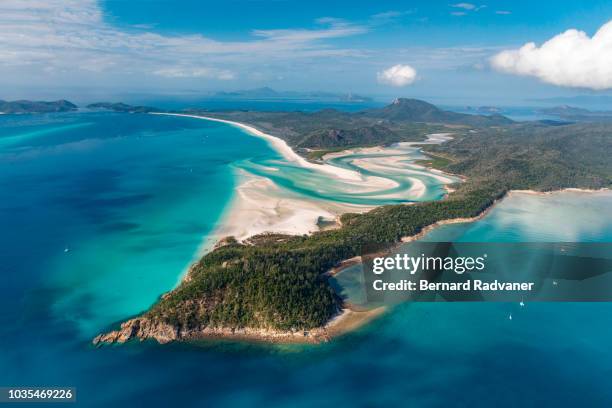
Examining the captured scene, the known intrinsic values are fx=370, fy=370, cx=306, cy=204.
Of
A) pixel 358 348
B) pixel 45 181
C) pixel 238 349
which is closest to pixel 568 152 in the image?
pixel 358 348

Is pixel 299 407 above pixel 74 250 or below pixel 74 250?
below

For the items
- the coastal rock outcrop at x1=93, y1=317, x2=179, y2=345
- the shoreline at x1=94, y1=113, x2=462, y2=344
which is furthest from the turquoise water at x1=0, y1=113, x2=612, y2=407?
the shoreline at x1=94, y1=113, x2=462, y2=344

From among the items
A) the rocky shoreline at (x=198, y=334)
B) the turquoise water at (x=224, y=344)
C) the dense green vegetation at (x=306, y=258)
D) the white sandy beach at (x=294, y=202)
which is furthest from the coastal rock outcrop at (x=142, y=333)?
the white sandy beach at (x=294, y=202)

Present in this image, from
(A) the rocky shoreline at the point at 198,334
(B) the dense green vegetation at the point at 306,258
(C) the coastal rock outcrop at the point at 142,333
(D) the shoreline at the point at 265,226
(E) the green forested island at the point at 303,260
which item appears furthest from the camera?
(B) the dense green vegetation at the point at 306,258

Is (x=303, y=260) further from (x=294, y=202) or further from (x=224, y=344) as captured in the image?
(x=294, y=202)

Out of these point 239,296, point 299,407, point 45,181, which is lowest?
point 299,407

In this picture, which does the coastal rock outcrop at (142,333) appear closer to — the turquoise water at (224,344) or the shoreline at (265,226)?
the shoreline at (265,226)

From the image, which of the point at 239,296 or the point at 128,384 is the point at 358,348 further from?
the point at 128,384
